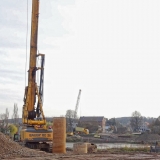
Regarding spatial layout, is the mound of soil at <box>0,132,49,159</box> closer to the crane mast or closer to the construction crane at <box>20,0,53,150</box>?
the construction crane at <box>20,0,53,150</box>

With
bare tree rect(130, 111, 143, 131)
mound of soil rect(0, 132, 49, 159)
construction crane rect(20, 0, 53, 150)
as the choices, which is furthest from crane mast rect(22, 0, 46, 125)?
bare tree rect(130, 111, 143, 131)

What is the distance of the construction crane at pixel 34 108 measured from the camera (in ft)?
67.2

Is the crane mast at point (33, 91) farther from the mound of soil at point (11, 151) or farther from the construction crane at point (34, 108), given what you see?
the mound of soil at point (11, 151)

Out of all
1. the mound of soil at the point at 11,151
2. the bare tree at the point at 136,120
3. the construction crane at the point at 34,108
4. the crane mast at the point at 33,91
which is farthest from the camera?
the bare tree at the point at 136,120

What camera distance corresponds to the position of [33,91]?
22.3m

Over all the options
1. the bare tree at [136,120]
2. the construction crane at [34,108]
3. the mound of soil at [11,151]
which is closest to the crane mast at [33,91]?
the construction crane at [34,108]

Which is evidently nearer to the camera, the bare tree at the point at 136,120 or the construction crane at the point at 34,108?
the construction crane at the point at 34,108

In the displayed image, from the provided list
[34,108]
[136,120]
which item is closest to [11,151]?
[34,108]

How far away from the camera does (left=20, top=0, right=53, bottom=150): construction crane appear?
67.2 feet

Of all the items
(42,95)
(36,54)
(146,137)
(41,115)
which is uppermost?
(36,54)

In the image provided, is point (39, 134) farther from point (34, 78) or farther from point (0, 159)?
point (0, 159)

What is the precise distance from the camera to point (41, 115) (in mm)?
22172

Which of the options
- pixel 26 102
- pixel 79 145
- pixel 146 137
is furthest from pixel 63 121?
pixel 146 137

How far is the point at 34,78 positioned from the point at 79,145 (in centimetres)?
582
